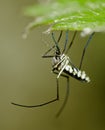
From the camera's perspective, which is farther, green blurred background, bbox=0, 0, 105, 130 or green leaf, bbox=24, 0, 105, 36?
green blurred background, bbox=0, 0, 105, 130

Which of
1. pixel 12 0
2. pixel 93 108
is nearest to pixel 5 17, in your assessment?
pixel 12 0

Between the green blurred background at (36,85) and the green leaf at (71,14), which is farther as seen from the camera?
the green blurred background at (36,85)

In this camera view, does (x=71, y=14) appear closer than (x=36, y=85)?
Yes

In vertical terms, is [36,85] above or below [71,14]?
above
